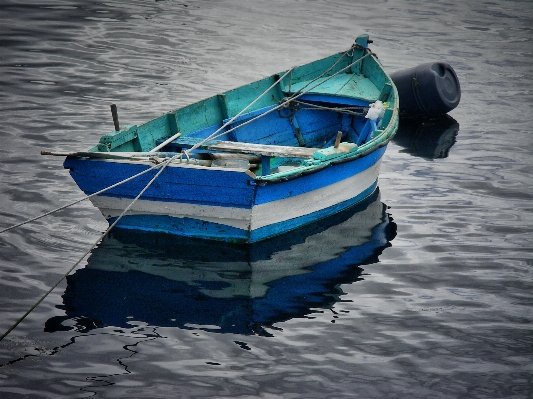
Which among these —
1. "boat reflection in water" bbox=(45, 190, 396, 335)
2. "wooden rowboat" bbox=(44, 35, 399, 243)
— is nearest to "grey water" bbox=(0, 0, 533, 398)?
"boat reflection in water" bbox=(45, 190, 396, 335)

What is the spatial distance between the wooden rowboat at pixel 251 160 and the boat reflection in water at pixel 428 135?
5.67 ft

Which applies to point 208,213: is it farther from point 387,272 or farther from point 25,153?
point 25,153

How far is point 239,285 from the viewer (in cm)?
940

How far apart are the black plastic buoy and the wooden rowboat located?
2328 millimetres

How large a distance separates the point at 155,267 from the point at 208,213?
0.98 meters

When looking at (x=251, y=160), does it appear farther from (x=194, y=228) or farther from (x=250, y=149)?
(x=194, y=228)

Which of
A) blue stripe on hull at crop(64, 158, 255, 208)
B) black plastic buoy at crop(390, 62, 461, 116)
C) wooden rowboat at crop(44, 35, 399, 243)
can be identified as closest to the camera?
blue stripe on hull at crop(64, 158, 255, 208)

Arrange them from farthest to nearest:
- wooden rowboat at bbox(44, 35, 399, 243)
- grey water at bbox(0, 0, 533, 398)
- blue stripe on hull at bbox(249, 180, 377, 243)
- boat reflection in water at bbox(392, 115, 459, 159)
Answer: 1. boat reflection in water at bbox(392, 115, 459, 159)
2. blue stripe on hull at bbox(249, 180, 377, 243)
3. wooden rowboat at bbox(44, 35, 399, 243)
4. grey water at bbox(0, 0, 533, 398)

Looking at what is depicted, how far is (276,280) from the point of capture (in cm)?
959

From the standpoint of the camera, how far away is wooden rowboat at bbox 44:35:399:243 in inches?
380

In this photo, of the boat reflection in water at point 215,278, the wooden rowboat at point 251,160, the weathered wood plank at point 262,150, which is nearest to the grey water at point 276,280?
the boat reflection in water at point 215,278

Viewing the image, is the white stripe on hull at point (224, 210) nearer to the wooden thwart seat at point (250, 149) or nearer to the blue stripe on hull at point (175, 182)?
the blue stripe on hull at point (175, 182)

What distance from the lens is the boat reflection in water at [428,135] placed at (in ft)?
49.5

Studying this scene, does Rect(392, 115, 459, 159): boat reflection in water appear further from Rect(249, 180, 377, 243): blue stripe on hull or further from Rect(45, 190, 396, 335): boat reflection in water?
Rect(45, 190, 396, 335): boat reflection in water
